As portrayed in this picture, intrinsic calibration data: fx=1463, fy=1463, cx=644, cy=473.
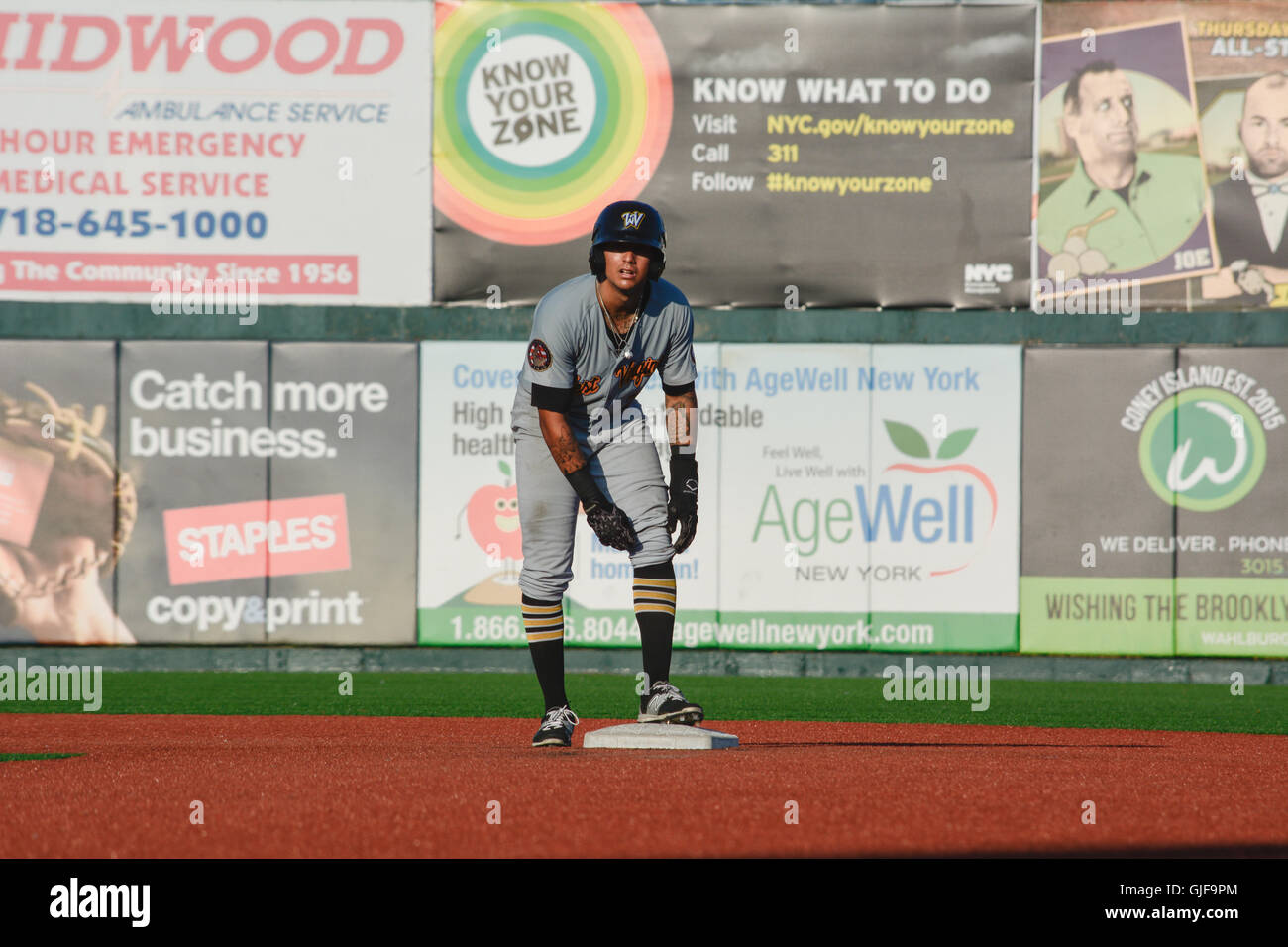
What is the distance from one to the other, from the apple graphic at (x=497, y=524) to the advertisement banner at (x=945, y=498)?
372 centimetres

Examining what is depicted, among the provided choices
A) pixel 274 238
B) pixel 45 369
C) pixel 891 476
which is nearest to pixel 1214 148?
pixel 891 476

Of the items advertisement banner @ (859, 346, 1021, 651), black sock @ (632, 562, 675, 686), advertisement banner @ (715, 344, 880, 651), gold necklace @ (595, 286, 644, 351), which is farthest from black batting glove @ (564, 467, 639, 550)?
advertisement banner @ (859, 346, 1021, 651)

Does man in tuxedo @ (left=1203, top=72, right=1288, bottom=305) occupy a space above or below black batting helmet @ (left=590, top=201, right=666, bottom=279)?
above

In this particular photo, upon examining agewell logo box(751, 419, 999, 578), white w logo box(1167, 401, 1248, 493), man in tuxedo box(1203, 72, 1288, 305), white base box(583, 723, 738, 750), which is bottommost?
white base box(583, 723, 738, 750)

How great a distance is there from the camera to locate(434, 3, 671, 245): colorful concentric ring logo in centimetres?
1548

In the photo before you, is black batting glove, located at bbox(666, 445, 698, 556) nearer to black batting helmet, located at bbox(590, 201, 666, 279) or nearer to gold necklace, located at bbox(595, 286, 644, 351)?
gold necklace, located at bbox(595, 286, 644, 351)

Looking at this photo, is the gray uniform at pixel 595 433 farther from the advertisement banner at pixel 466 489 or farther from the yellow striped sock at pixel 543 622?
the advertisement banner at pixel 466 489

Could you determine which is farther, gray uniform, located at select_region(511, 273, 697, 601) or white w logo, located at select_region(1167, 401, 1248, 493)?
white w logo, located at select_region(1167, 401, 1248, 493)

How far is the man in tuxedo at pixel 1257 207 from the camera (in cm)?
1513

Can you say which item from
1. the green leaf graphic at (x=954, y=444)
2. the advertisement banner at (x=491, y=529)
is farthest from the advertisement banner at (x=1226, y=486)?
the advertisement banner at (x=491, y=529)

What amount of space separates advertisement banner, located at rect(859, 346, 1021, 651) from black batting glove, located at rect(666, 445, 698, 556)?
894 centimetres

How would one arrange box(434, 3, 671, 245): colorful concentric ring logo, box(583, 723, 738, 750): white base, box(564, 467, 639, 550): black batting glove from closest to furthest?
1. box(583, 723, 738, 750): white base
2. box(564, 467, 639, 550): black batting glove
3. box(434, 3, 671, 245): colorful concentric ring logo

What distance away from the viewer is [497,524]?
50.0 ft
